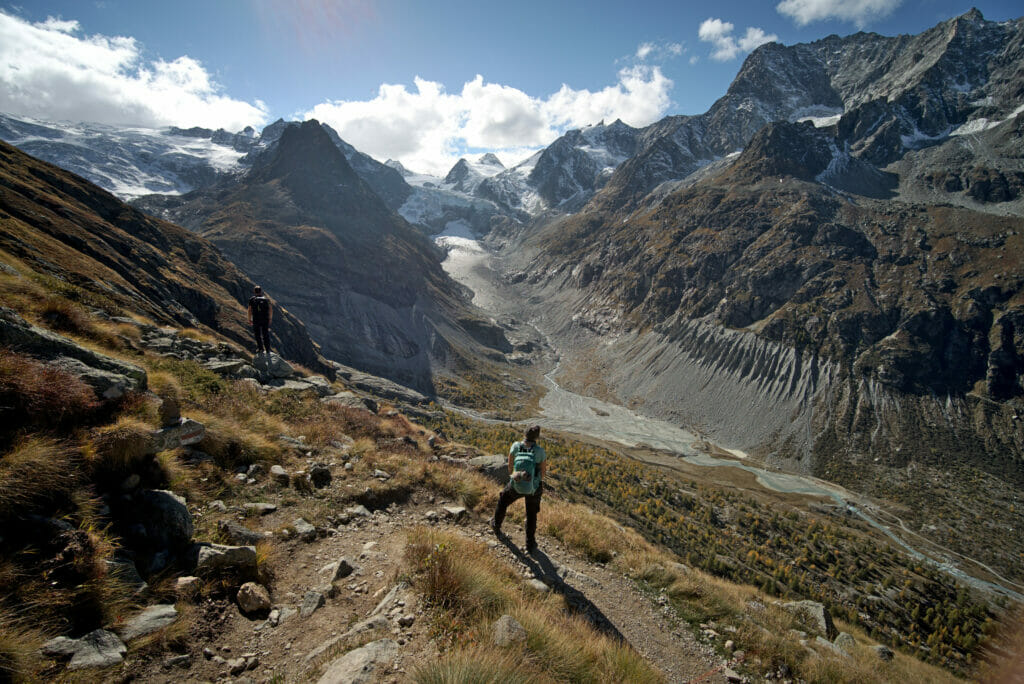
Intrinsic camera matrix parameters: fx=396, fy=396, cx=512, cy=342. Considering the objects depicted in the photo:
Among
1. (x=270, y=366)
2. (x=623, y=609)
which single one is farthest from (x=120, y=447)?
(x=270, y=366)

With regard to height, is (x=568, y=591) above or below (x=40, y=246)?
below

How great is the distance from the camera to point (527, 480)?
858 cm

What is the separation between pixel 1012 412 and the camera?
68875 mm

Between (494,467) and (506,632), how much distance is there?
955 centimetres

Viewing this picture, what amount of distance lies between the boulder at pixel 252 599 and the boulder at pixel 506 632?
3.08 metres

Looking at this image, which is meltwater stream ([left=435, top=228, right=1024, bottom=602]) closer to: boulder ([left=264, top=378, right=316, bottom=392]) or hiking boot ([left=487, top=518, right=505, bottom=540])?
hiking boot ([left=487, top=518, right=505, bottom=540])

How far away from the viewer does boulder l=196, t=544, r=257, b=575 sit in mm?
5319

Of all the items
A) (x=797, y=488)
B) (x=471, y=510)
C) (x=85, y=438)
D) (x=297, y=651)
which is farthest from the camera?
(x=797, y=488)

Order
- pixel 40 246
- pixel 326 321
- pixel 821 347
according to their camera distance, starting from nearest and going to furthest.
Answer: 1. pixel 40 246
2. pixel 821 347
3. pixel 326 321

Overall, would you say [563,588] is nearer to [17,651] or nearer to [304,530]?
[304,530]

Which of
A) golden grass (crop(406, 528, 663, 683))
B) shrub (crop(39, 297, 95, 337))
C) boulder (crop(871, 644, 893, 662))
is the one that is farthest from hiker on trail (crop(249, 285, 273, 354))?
boulder (crop(871, 644, 893, 662))

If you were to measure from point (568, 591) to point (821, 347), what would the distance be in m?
101

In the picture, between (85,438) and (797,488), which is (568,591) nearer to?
(85,438)

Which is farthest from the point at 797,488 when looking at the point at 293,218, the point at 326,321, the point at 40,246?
the point at 293,218
